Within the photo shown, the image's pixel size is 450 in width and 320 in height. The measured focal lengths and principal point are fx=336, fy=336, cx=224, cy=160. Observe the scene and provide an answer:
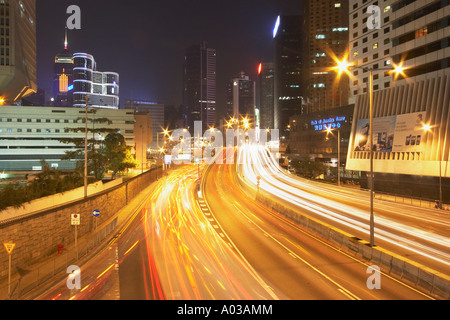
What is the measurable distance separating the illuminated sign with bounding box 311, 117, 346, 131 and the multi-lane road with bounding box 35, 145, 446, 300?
61.8m

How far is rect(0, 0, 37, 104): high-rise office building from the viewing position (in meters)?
71.4

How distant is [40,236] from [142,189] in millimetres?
30761

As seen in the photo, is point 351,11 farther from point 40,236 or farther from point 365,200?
point 40,236

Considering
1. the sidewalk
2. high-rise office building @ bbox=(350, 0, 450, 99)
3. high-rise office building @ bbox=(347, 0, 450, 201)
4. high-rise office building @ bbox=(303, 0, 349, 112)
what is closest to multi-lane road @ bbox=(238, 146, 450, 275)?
high-rise office building @ bbox=(347, 0, 450, 201)

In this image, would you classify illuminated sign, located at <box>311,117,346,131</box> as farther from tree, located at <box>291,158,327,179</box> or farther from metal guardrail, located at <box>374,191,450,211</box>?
metal guardrail, located at <box>374,191,450,211</box>

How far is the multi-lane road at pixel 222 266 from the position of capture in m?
12.5

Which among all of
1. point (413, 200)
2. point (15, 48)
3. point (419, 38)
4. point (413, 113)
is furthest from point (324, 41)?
point (413, 200)

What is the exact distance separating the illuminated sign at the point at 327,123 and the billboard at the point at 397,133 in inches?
1447

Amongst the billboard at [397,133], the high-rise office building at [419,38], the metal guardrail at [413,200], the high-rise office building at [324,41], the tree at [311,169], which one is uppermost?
the high-rise office building at [324,41]

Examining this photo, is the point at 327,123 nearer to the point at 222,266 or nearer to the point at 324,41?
the point at 222,266

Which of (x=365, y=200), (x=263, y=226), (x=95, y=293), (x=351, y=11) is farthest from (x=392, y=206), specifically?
(x=351, y=11)

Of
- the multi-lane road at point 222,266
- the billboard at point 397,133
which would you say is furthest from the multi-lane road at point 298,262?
the billboard at point 397,133

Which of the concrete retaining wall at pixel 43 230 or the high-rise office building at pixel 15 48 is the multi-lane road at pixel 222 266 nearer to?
the concrete retaining wall at pixel 43 230
